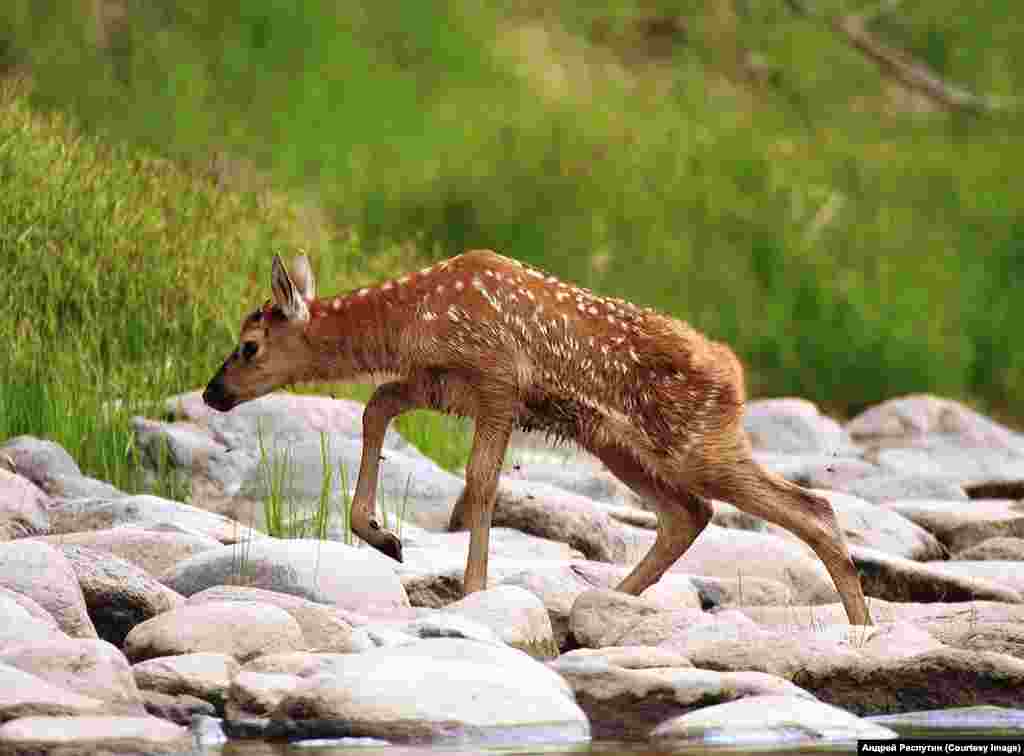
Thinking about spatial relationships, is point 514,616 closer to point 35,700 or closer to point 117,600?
point 117,600

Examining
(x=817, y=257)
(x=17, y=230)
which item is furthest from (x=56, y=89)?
(x=17, y=230)

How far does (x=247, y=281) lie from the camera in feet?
43.0

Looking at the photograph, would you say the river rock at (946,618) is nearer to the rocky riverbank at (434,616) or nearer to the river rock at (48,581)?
the rocky riverbank at (434,616)

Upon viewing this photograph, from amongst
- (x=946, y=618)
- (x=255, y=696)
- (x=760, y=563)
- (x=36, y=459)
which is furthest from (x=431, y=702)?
(x=36, y=459)

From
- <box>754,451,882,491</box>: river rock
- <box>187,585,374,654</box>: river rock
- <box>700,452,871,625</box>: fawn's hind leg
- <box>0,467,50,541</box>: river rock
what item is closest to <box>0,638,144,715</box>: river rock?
<box>187,585,374,654</box>: river rock

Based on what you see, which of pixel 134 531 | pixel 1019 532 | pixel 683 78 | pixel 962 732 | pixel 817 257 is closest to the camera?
pixel 962 732

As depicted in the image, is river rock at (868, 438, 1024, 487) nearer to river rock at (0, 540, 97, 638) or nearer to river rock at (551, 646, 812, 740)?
river rock at (551, 646, 812, 740)

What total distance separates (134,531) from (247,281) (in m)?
4.35

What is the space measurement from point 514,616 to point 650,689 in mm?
968

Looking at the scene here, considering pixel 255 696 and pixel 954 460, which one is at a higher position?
pixel 954 460

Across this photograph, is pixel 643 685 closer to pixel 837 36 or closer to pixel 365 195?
pixel 365 195

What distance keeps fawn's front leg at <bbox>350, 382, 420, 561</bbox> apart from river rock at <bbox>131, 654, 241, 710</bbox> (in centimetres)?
192

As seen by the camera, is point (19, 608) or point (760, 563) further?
point (760, 563)

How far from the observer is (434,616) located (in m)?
7.57
